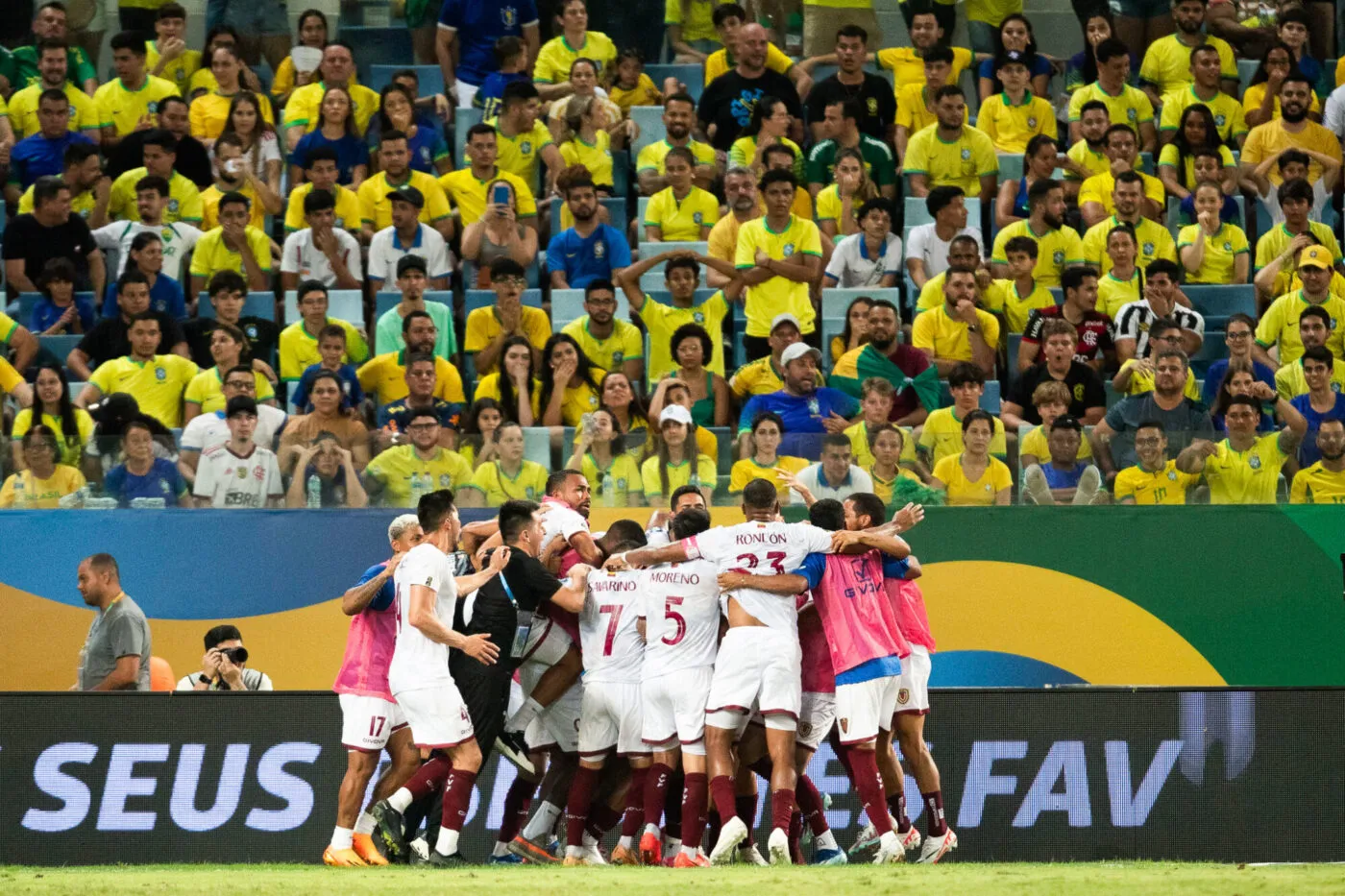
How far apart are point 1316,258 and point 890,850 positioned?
7.43 m

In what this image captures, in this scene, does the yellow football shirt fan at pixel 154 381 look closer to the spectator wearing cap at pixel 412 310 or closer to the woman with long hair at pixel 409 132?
the spectator wearing cap at pixel 412 310

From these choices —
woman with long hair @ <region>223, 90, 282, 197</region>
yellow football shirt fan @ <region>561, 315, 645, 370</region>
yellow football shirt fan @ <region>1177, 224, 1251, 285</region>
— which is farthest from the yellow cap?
woman with long hair @ <region>223, 90, 282, 197</region>

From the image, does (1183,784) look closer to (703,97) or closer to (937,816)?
(937,816)

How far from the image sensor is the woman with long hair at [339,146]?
55.2ft

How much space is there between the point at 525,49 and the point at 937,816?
1026cm

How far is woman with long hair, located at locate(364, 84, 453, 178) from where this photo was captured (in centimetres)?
1694

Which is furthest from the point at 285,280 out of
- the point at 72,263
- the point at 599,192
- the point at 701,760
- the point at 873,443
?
the point at 701,760

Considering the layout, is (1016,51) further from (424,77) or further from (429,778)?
(429,778)

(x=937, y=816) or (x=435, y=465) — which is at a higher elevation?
(x=435, y=465)

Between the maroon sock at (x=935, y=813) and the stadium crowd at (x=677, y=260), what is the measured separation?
261 centimetres

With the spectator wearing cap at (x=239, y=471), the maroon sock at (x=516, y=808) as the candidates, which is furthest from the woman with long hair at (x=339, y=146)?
the maroon sock at (x=516, y=808)

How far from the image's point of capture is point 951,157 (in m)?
16.6

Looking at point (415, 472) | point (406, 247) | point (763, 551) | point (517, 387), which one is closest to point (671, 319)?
point (517, 387)

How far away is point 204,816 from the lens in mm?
10586
